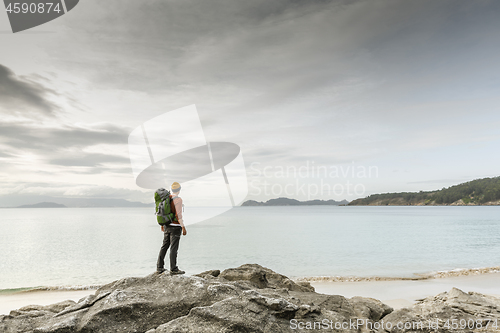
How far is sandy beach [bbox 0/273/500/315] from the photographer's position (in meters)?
13.9

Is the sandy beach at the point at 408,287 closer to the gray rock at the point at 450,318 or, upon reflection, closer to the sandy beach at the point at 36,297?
the gray rock at the point at 450,318

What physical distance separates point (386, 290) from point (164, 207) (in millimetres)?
13778

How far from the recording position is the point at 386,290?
613 inches

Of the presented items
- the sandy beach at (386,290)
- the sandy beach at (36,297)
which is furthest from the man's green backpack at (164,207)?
the sandy beach at (386,290)

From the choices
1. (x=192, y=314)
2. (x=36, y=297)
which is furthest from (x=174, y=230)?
(x=36, y=297)

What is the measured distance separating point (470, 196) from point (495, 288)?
22225 cm

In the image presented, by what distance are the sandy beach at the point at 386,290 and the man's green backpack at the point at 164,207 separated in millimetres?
10553

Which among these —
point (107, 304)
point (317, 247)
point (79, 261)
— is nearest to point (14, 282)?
point (79, 261)

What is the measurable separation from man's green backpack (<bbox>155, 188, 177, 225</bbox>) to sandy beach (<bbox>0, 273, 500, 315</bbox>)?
10553 mm

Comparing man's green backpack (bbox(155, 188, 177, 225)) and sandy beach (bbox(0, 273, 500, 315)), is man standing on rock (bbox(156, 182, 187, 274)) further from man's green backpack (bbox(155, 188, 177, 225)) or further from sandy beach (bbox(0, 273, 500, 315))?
sandy beach (bbox(0, 273, 500, 315))

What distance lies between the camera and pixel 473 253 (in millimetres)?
30047

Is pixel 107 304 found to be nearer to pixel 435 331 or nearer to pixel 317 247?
pixel 435 331

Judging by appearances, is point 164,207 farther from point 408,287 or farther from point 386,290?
point 408,287

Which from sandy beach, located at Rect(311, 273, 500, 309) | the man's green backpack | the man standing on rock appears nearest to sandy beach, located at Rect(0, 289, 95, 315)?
the man standing on rock
